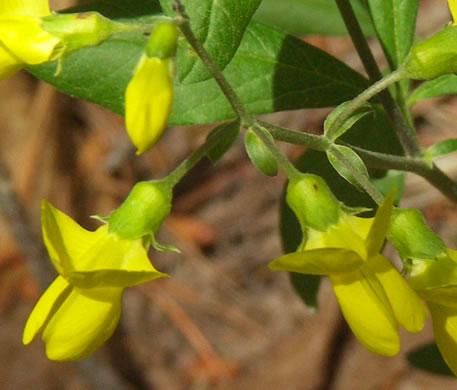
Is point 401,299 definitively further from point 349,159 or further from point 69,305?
point 69,305

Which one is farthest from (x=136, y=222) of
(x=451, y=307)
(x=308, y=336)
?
(x=308, y=336)

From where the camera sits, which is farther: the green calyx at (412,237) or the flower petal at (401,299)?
the green calyx at (412,237)

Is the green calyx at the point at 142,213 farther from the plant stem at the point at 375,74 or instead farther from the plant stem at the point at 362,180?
the plant stem at the point at 375,74

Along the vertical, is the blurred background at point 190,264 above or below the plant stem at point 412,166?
below

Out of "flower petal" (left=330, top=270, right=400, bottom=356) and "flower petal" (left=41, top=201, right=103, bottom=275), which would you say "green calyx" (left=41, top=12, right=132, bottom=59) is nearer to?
"flower petal" (left=41, top=201, right=103, bottom=275)

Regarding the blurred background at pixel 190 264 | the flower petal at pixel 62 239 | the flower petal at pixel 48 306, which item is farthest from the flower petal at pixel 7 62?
the blurred background at pixel 190 264

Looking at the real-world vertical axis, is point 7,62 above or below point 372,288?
above

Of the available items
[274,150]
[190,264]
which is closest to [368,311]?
[274,150]

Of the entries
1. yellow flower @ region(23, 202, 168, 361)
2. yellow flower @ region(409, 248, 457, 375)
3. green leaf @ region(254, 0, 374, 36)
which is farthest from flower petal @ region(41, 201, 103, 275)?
green leaf @ region(254, 0, 374, 36)
